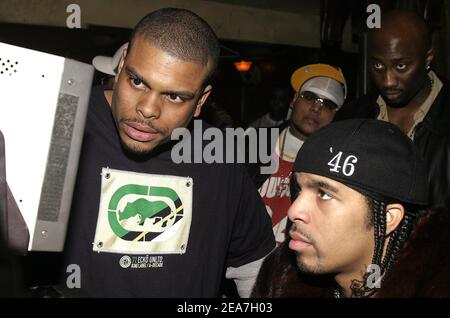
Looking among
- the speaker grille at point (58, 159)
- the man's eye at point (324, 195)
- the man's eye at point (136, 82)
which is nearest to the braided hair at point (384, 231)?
the man's eye at point (324, 195)

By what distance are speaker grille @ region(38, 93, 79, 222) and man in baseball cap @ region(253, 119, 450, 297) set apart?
0.95 meters

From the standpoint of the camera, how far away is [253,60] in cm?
843

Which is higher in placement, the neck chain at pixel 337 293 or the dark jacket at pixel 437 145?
the dark jacket at pixel 437 145

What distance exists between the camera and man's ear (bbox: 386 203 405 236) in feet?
5.50

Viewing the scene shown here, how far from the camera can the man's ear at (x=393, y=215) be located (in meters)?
1.68

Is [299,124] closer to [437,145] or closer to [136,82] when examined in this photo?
[437,145]

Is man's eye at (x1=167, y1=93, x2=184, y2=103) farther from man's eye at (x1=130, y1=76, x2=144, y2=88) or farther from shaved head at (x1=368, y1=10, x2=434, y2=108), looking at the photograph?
shaved head at (x1=368, y1=10, x2=434, y2=108)

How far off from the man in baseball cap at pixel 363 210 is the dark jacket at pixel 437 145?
35.9 inches

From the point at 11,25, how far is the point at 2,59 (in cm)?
566

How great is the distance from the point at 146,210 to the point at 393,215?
2.77ft

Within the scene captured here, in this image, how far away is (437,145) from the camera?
2668 mm

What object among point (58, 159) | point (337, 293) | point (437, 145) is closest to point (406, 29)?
point (437, 145)

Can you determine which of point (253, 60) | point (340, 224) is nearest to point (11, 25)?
point (253, 60)

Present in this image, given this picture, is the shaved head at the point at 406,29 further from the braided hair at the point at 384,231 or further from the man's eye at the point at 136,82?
the man's eye at the point at 136,82
